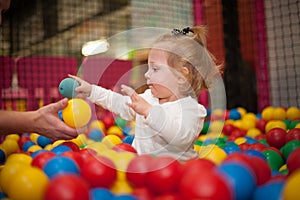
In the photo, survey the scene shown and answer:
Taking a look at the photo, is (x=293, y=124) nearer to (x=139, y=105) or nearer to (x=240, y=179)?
(x=139, y=105)

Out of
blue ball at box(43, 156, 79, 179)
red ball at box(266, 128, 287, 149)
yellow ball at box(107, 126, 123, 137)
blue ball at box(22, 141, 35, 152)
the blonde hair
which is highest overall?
the blonde hair

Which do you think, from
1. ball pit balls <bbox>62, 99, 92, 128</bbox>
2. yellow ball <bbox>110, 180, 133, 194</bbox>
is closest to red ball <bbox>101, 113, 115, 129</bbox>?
ball pit balls <bbox>62, 99, 92, 128</bbox>

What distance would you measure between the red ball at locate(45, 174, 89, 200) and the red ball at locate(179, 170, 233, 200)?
169mm

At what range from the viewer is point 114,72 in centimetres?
246

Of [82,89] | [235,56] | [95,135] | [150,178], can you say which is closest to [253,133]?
[95,135]

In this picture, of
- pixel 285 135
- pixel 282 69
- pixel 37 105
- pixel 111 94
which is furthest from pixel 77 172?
pixel 282 69

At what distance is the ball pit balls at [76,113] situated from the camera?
44.3 inches

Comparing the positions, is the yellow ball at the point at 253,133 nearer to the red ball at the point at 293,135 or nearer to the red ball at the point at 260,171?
the red ball at the point at 293,135

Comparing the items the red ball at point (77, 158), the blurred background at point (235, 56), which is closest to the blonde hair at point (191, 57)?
the red ball at point (77, 158)

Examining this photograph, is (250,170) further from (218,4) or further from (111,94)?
(218,4)

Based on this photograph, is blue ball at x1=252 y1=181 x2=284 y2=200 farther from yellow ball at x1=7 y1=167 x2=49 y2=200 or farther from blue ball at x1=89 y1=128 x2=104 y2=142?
blue ball at x1=89 y1=128 x2=104 y2=142

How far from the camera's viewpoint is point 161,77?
3.68 feet

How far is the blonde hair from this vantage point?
3.82ft

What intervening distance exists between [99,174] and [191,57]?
0.59 metres
